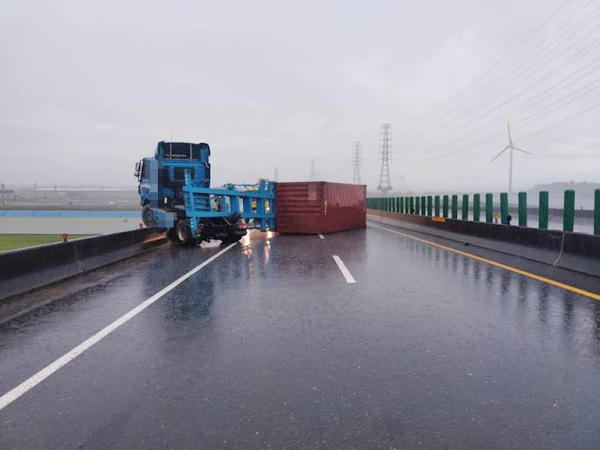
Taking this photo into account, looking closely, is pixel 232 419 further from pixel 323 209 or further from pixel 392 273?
pixel 323 209

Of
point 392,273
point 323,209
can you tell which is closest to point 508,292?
point 392,273

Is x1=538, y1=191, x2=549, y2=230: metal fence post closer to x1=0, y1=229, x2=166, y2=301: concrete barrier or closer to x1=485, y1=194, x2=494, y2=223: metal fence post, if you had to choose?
x1=485, y1=194, x2=494, y2=223: metal fence post

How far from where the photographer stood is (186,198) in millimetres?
14805

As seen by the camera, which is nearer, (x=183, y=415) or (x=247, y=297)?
(x=183, y=415)

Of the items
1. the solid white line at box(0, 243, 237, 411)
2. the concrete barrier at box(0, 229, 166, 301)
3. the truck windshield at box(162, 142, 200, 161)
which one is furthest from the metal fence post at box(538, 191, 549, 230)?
the truck windshield at box(162, 142, 200, 161)

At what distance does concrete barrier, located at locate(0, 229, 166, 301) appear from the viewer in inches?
291

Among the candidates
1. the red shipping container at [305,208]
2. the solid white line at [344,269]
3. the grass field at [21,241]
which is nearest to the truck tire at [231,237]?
the red shipping container at [305,208]

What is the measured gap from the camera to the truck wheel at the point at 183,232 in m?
15.2

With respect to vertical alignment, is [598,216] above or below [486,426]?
above

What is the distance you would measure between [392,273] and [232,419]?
6.83 m

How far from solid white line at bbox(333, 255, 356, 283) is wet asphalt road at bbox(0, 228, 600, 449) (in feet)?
3.60

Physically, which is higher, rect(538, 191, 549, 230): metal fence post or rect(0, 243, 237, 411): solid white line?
rect(538, 191, 549, 230): metal fence post

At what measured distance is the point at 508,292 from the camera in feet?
24.9

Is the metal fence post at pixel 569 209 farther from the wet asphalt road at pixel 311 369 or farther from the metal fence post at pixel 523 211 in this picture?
the wet asphalt road at pixel 311 369
